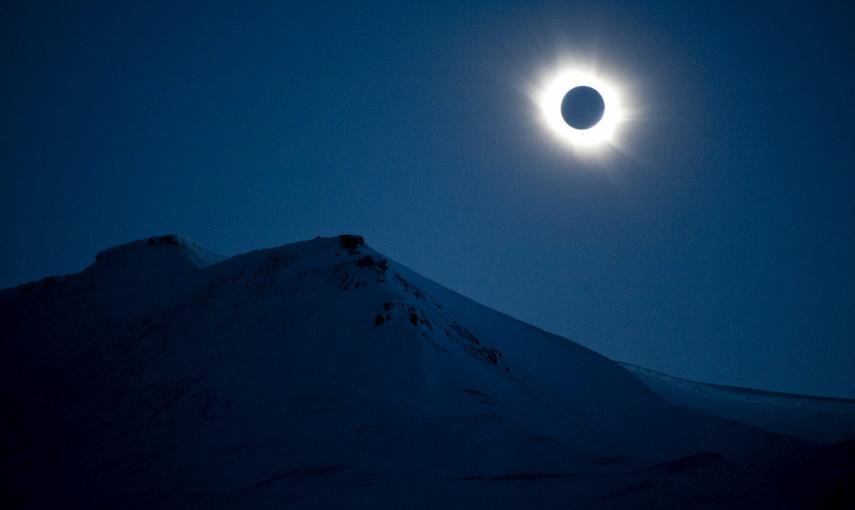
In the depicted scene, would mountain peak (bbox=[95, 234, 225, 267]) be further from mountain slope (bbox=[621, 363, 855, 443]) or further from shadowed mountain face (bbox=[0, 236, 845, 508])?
mountain slope (bbox=[621, 363, 855, 443])

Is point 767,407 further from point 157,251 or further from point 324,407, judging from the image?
point 157,251

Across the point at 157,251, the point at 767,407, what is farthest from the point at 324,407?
the point at 767,407

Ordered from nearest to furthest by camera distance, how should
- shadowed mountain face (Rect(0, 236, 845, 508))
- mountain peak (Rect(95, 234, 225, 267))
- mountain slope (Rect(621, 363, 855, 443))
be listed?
shadowed mountain face (Rect(0, 236, 845, 508)) → mountain slope (Rect(621, 363, 855, 443)) → mountain peak (Rect(95, 234, 225, 267))

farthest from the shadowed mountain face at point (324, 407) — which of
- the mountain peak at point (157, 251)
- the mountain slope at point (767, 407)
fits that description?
the mountain slope at point (767, 407)

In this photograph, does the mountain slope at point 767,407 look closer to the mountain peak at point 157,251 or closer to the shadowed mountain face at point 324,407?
the shadowed mountain face at point 324,407

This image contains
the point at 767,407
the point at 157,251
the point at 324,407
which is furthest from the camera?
the point at 767,407

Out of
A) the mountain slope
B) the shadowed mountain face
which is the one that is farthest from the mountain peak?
the mountain slope

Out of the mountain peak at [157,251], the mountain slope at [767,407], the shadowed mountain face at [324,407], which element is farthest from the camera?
the mountain peak at [157,251]

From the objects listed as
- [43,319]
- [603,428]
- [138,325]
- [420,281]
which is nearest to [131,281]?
[43,319]

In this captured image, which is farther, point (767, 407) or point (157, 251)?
point (767, 407)

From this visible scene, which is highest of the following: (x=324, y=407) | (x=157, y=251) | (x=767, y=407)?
(x=157, y=251)
